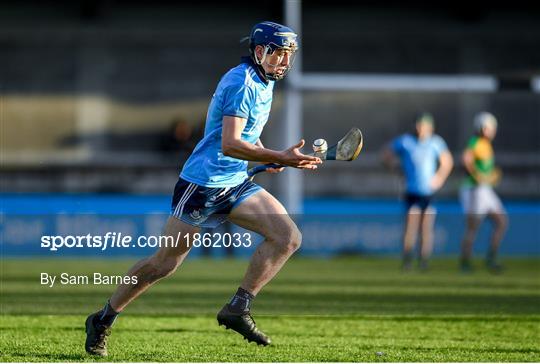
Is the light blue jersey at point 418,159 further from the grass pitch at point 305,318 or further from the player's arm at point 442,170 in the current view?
the grass pitch at point 305,318

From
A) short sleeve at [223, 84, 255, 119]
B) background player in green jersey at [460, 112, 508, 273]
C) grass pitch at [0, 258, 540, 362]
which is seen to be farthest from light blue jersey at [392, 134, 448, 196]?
short sleeve at [223, 84, 255, 119]

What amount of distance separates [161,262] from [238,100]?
1020mm

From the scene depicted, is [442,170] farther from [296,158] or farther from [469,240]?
[296,158]

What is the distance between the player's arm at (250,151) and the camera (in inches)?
250

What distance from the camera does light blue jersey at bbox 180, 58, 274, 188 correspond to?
654cm

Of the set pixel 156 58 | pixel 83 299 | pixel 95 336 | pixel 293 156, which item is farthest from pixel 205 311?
pixel 156 58

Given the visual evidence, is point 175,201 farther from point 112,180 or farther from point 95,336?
point 112,180

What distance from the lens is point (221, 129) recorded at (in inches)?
262

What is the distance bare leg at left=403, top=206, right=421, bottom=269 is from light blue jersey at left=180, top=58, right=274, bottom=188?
860 cm

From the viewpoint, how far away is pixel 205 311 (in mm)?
9789

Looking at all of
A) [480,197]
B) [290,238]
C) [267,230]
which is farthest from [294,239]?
[480,197]

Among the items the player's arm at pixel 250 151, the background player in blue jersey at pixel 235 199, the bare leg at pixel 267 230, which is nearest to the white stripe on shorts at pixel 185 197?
the background player in blue jersey at pixel 235 199

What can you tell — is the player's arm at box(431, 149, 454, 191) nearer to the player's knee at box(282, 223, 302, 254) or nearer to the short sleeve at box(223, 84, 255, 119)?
the player's knee at box(282, 223, 302, 254)

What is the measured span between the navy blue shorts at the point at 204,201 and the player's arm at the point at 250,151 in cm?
38
